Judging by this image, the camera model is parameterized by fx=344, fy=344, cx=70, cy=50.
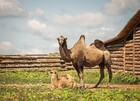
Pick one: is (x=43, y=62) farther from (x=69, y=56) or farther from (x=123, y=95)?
(x=123, y=95)

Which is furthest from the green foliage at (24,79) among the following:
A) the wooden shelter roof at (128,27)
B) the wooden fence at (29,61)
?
the wooden shelter roof at (128,27)

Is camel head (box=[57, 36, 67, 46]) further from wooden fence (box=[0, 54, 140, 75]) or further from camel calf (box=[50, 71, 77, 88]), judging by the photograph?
wooden fence (box=[0, 54, 140, 75])

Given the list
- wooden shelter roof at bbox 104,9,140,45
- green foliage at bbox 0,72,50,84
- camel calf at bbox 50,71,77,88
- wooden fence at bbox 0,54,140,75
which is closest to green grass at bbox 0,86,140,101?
camel calf at bbox 50,71,77,88

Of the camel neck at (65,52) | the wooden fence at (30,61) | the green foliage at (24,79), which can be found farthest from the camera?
the wooden fence at (30,61)

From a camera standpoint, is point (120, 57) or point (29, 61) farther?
point (29, 61)

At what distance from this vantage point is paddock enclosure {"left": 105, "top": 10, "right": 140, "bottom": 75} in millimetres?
23875

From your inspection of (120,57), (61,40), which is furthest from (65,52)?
(120,57)

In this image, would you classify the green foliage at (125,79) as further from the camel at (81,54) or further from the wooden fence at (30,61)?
the wooden fence at (30,61)

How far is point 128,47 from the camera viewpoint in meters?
25.6

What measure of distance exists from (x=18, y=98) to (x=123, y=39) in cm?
1700

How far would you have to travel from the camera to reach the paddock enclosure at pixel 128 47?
23.9 m

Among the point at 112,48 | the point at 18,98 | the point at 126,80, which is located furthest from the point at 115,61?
the point at 18,98

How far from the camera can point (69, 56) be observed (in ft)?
47.6

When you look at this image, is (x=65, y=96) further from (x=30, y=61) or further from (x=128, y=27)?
(x=30, y=61)
